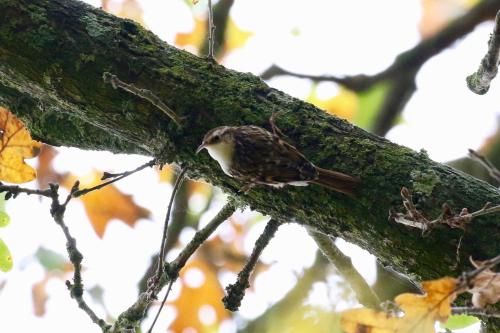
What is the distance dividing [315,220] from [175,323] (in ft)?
7.29

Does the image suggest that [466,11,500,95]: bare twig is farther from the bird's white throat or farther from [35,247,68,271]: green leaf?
[35,247,68,271]: green leaf

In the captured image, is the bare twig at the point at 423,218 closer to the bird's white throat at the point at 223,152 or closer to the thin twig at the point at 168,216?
the bird's white throat at the point at 223,152

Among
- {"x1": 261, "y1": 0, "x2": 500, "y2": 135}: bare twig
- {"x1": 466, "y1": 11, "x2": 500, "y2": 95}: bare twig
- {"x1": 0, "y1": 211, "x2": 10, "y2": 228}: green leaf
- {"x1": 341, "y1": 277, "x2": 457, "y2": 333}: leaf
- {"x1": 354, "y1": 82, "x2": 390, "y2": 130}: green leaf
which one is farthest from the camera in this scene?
{"x1": 354, "y1": 82, "x2": 390, "y2": 130}: green leaf

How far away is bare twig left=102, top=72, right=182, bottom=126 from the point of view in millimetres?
1428

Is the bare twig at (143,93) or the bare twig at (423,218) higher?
the bare twig at (143,93)

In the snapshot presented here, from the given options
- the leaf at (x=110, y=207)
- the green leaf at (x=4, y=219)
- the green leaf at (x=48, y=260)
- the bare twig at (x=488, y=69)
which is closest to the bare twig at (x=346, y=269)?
the bare twig at (x=488, y=69)

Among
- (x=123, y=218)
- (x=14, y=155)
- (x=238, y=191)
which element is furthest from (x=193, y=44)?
(x=238, y=191)

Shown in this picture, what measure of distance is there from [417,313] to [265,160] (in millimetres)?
582

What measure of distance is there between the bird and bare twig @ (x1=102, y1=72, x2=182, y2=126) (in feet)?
0.36

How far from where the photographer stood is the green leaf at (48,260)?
4.25 m

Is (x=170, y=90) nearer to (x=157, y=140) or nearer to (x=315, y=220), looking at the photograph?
(x=157, y=140)

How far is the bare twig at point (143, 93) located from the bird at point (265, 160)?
0.11 meters

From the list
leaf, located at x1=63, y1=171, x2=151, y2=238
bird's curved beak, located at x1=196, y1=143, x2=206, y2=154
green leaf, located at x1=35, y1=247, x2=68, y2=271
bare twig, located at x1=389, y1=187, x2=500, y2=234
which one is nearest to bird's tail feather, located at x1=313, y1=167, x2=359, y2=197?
bare twig, located at x1=389, y1=187, x2=500, y2=234

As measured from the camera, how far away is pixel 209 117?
161 cm
